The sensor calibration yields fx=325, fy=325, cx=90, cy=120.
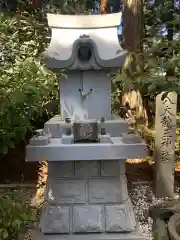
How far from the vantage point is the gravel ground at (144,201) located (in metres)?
4.34

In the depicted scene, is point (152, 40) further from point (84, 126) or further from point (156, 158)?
point (156, 158)

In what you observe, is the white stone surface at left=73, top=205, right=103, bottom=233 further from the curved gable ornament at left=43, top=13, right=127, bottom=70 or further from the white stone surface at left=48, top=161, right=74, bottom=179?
the curved gable ornament at left=43, top=13, right=127, bottom=70

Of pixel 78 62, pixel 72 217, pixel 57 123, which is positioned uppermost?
pixel 78 62

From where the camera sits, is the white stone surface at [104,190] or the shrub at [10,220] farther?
the white stone surface at [104,190]

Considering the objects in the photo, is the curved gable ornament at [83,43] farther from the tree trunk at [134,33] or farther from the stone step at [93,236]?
the tree trunk at [134,33]

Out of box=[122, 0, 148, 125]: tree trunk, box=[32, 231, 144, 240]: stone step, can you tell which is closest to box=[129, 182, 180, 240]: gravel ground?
box=[32, 231, 144, 240]: stone step

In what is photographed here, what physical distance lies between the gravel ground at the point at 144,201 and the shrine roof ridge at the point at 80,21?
2608 millimetres

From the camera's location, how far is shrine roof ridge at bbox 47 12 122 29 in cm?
362

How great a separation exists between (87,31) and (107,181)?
65.5 inches

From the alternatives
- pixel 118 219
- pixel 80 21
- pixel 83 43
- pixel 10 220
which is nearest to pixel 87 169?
pixel 118 219

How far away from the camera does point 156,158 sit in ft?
16.5

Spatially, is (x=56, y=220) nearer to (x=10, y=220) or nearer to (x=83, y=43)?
(x=83, y=43)

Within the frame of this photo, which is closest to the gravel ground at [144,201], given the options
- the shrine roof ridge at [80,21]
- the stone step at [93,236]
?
the stone step at [93,236]

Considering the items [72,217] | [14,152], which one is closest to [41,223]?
[72,217]
